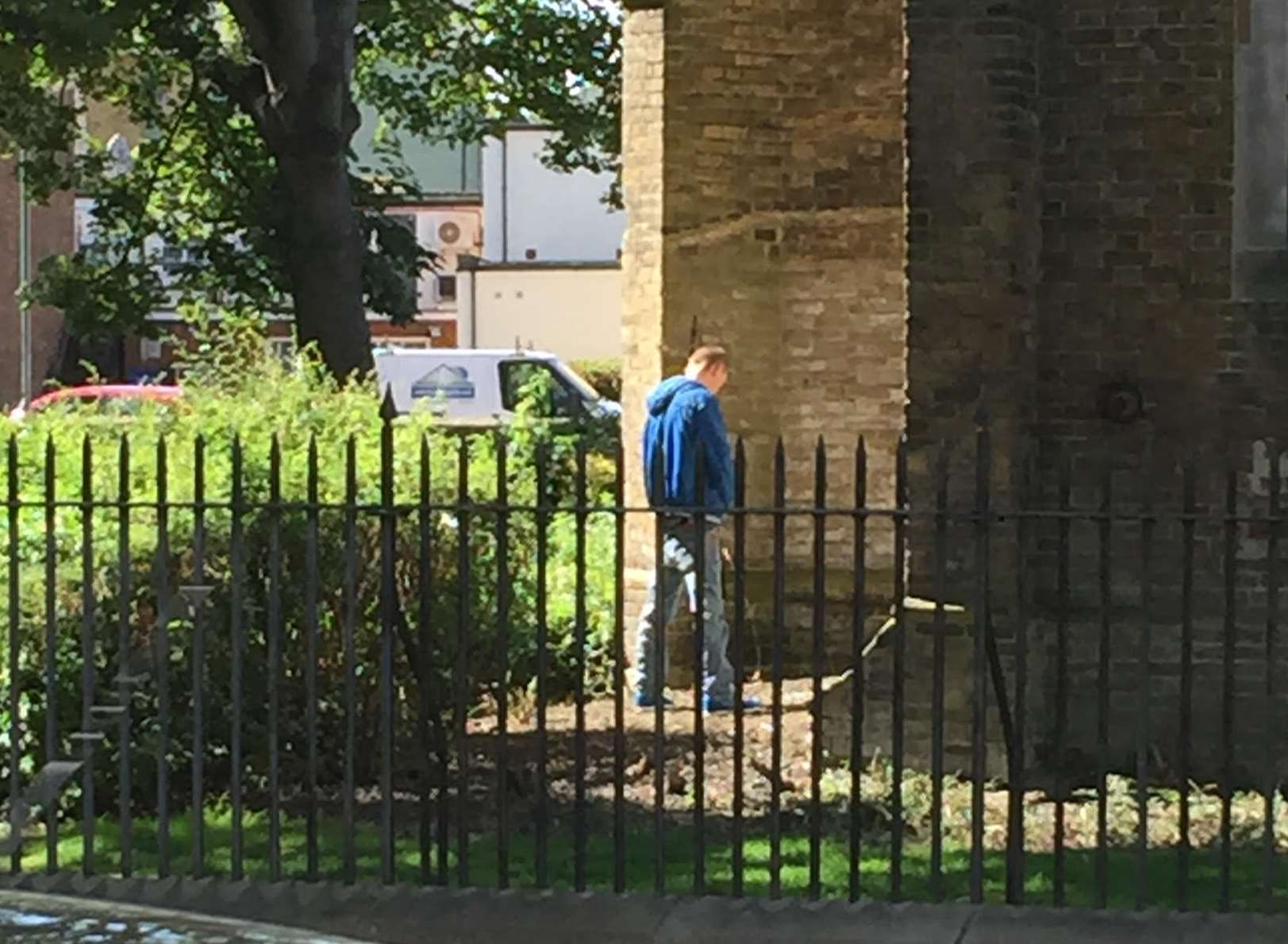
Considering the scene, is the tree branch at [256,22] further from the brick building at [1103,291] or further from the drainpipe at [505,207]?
the drainpipe at [505,207]

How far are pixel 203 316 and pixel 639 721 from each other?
12.7 metres

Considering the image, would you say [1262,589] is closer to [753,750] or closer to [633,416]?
[753,750]

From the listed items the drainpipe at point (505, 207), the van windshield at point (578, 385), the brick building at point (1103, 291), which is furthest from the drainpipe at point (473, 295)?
the brick building at point (1103, 291)

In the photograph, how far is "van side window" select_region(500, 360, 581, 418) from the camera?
61.0ft

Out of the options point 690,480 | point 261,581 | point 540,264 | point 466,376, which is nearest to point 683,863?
point 261,581

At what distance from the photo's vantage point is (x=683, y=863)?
709 cm

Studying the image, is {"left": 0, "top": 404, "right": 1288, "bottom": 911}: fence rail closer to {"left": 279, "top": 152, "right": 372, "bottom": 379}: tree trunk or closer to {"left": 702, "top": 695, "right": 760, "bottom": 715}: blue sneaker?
{"left": 702, "top": 695, "right": 760, "bottom": 715}: blue sneaker

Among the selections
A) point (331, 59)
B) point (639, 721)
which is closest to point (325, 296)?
point (331, 59)

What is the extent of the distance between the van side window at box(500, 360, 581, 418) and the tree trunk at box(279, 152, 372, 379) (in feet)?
5.01

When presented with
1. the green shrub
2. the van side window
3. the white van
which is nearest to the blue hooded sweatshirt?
the green shrub

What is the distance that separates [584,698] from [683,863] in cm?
73

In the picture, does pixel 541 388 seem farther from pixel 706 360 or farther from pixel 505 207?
pixel 505 207

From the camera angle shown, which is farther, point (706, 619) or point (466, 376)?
point (466, 376)

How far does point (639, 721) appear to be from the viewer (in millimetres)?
9594
